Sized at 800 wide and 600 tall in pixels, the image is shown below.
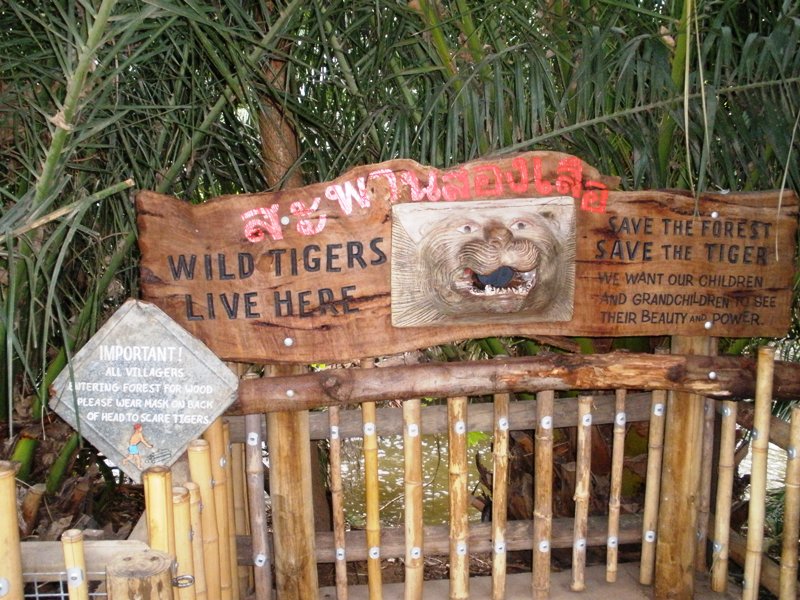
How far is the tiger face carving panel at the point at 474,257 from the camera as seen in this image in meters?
2.31

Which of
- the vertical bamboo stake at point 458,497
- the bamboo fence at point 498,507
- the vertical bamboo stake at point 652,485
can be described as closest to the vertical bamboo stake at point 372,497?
the bamboo fence at point 498,507

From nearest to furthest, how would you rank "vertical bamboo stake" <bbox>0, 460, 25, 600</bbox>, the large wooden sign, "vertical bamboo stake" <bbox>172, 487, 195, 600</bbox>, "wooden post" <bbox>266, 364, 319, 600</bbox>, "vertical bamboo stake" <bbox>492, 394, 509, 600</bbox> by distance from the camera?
"vertical bamboo stake" <bbox>0, 460, 25, 600</bbox> < "vertical bamboo stake" <bbox>172, 487, 195, 600</bbox> < the large wooden sign < "wooden post" <bbox>266, 364, 319, 600</bbox> < "vertical bamboo stake" <bbox>492, 394, 509, 600</bbox>

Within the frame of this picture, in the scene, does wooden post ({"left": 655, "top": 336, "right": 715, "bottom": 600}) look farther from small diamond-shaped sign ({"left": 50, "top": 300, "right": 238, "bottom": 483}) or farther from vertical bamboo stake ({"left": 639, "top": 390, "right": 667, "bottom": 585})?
small diamond-shaped sign ({"left": 50, "top": 300, "right": 238, "bottom": 483})

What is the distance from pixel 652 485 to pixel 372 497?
3.30 feet

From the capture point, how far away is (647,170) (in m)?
2.63

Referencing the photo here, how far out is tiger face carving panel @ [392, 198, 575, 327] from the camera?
7.59 ft

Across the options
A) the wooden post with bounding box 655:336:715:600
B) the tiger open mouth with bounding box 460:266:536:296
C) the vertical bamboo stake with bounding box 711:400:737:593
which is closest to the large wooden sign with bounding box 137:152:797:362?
the tiger open mouth with bounding box 460:266:536:296

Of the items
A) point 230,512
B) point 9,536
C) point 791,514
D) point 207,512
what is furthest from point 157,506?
point 791,514

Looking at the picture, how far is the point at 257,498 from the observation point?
8.48 feet

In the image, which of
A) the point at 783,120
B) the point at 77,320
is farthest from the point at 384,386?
the point at 783,120

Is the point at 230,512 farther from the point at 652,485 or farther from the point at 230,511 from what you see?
the point at 652,485

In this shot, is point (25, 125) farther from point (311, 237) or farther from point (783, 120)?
point (783, 120)

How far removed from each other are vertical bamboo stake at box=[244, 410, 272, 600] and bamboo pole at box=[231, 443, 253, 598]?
1.9 inches

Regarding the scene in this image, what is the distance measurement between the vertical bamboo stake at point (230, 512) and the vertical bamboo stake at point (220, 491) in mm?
20
